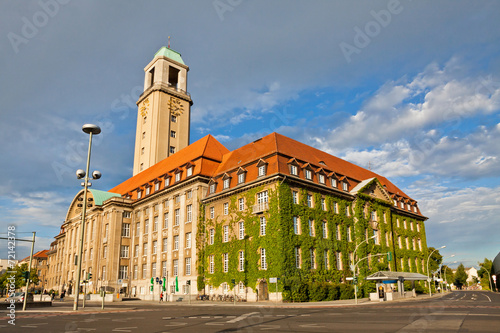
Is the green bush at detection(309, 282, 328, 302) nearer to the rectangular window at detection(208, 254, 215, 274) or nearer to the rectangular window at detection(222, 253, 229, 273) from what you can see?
the rectangular window at detection(222, 253, 229, 273)

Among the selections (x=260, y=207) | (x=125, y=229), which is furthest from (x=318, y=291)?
(x=125, y=229)

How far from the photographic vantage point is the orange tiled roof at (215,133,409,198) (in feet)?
145

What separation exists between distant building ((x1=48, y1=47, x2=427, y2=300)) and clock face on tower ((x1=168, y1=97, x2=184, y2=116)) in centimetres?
1071

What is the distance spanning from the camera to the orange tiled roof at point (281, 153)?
44.2m

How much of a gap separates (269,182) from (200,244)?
1349 cm

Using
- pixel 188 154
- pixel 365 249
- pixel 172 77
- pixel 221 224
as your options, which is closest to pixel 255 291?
pixel 221 224

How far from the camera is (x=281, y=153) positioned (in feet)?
145

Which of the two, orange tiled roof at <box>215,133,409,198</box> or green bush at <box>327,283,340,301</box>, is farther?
orange tiled roof at <box>215,133,409,198</box>

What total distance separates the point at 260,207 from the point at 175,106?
149 ft

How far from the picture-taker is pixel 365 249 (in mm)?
51438

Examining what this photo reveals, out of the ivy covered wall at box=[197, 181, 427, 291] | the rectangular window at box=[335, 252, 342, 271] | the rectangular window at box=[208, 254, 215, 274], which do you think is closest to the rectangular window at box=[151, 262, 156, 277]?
the ivy covered wall at box=[197, 181, 427, 291]

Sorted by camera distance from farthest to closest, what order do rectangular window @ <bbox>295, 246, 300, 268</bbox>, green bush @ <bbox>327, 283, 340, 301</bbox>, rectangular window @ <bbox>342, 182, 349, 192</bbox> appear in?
rectangular window @ <bbox>342, 182, 349, 192</bbox> < green bush @ <bbox>327, 283, 340, 301</bbox> < rectangular window @ <bbox>295, 246, 300, 268</bbox>

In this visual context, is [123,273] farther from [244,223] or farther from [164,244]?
[244,223]

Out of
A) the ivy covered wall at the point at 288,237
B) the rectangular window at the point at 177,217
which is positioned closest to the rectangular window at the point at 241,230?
the ivy covered wall at the point at 288,237
